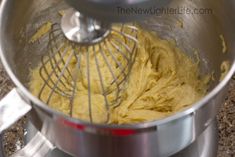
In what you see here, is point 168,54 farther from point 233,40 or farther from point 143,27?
point 233,40

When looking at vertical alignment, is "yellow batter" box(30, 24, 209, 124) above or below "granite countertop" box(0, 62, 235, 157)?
above

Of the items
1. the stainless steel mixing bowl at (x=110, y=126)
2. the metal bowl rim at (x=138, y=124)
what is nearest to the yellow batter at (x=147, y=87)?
the stainless steel mixing bowl at (x=110, y=126)

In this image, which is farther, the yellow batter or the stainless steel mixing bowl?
the yellow batter

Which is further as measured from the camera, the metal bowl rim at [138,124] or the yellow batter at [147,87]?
the yellow batter at [147,87]

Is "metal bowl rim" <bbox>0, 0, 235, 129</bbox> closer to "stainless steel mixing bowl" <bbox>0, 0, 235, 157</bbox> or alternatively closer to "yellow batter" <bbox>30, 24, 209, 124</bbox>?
"stainless steel mixing bowl" <bbox>0, 0, 235, 157</bbox>

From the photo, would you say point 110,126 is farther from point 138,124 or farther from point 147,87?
point 147,87

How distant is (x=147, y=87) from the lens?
2.76 ft

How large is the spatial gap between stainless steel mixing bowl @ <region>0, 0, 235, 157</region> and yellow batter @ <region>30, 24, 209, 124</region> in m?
0.07

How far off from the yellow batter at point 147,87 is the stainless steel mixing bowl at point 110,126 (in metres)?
0.07

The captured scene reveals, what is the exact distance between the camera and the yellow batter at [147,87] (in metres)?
Result: 0.80

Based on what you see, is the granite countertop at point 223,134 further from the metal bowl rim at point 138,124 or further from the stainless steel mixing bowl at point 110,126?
the metal bowl rim at point 138,124

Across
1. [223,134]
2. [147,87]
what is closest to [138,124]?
[147,87]

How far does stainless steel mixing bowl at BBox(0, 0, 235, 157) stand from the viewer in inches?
22.0

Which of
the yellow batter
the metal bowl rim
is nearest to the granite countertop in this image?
the yellow batter
